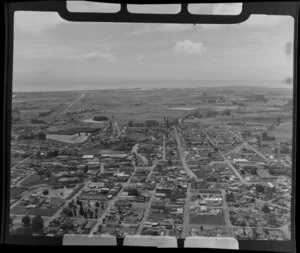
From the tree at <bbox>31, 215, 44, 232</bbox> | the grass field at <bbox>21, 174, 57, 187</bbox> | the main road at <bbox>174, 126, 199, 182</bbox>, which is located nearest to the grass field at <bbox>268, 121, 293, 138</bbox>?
the main road at <bbox>174, 126, 199, 182</bbox>

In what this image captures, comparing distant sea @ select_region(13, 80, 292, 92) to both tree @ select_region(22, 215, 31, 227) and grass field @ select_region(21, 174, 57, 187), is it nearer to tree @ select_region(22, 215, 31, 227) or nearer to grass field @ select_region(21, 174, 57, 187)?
grass field @ select_region(21, 174, 57, 187)

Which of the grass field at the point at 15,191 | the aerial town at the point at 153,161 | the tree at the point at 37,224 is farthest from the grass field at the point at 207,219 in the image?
the grass field at the point at 15,191

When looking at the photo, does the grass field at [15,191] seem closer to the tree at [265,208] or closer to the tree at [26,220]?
the tree at [26,220]

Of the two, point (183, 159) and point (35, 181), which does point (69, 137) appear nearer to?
point (35, 181)

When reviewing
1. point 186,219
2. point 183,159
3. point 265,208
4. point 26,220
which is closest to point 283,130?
point 265,208

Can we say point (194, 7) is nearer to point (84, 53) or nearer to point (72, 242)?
point (84, 53)

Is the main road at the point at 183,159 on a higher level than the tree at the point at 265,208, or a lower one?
higher

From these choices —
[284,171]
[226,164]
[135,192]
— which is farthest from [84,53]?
[284,171]
